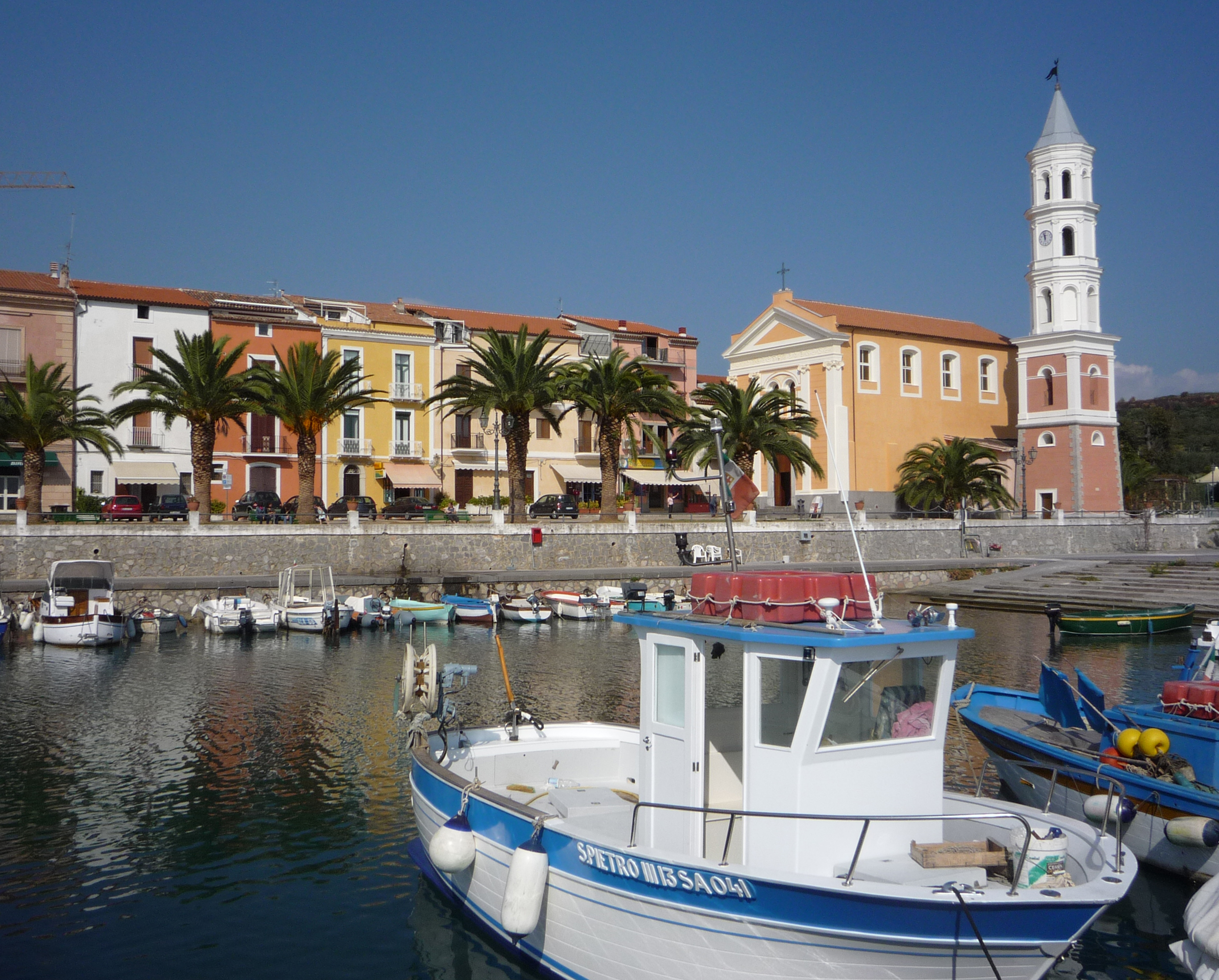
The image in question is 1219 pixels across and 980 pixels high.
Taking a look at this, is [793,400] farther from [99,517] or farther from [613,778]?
[613,778]

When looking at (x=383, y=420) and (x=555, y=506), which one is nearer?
(x=555, y=506)

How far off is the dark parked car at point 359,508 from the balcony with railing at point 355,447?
4.36 meters

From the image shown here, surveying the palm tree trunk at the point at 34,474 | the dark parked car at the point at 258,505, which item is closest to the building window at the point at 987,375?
the dark parked car at the point at 258,505

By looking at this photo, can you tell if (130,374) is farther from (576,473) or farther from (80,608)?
(576,473)

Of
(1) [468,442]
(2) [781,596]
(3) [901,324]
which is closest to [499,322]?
(1) [468,442]

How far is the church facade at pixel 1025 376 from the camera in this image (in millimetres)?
53000

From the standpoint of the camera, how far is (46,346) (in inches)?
1720

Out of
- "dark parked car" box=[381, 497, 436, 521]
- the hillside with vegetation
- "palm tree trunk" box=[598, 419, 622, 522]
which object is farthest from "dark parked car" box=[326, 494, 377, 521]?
the hillside with vegetation

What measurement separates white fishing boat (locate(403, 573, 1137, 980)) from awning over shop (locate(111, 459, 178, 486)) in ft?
132

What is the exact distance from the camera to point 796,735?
23.9ft

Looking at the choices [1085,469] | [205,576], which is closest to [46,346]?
[205,576]

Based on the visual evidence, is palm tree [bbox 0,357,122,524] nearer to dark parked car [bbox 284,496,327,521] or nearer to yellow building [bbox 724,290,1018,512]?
dark parked car [bbox 284,496,327,521]

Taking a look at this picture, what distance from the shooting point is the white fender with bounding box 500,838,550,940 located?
305 inches

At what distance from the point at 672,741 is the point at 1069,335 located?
5159 centimetres
